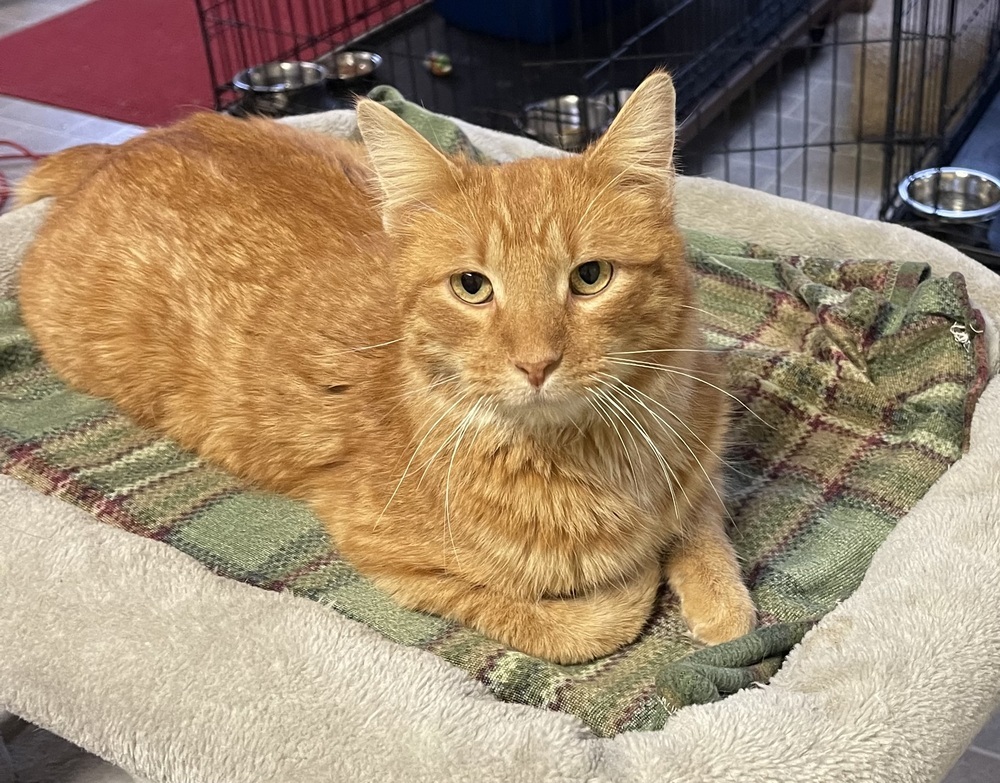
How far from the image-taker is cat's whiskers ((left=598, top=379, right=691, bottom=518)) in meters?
1.47

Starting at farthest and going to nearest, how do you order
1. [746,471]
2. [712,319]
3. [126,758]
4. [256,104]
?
1. [256,104]
2. [712,319]
3. [746,471]
4. [126,758]

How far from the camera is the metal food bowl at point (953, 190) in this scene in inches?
132

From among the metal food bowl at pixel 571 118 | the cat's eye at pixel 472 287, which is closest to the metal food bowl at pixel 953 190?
the metal food bowl at pixel 571 118

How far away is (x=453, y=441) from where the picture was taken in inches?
65.1

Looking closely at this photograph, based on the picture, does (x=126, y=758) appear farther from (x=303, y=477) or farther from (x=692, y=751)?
(x=692, y=751)

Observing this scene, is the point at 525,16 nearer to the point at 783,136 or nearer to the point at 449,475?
the point at 783,136

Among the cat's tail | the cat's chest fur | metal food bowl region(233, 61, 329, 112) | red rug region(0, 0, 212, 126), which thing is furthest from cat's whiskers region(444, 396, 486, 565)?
red rug region(0, 0, 212, 126)

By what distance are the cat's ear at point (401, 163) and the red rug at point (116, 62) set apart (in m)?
3.09

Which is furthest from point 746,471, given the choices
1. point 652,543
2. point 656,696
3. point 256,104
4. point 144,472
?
point 256,104

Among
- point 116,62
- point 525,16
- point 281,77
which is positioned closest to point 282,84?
point 281,77

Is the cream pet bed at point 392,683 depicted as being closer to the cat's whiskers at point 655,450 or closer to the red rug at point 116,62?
Answer: the cat's whiskers at point 655,450

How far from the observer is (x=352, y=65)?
4.23 meters

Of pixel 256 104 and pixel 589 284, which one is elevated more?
pixel 589 284

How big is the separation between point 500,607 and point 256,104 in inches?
110
